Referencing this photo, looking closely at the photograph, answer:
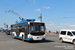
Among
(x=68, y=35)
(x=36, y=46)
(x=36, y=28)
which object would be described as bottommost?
(x=36, y=46)

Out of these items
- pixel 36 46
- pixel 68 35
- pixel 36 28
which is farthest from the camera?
pixel 36 28

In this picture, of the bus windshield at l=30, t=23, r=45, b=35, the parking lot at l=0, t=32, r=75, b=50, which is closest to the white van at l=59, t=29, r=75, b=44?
the parking lot at l=0, t=32, r=75, b=50

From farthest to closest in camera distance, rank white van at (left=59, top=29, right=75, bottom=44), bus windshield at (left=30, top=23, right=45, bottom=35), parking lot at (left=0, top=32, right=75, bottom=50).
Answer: bus windshield at (left=30, top=23, right=45, bottom=35)
white van at (left=59, top=29, right=75, bottom=44)
parking lot at (left=0, top=32, right=75, bottom=50)

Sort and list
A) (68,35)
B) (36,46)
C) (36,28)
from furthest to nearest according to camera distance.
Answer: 1. (36,28)
2. (68,35)
3. (36,46)

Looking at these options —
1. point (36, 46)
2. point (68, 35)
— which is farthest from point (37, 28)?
point (36, 46)

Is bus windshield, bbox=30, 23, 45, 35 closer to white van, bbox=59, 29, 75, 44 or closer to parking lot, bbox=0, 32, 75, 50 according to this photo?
parking lot, bbox=0, 32, 75, 50

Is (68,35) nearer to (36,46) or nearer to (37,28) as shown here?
(37,28)

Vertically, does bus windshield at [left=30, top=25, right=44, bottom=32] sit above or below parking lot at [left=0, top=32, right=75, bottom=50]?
above

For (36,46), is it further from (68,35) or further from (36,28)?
(68,35)

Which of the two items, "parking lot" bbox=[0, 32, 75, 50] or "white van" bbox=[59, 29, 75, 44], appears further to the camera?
"white van" bbox=[59, 29, 75, 44]

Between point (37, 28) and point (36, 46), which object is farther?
point (37, 28)

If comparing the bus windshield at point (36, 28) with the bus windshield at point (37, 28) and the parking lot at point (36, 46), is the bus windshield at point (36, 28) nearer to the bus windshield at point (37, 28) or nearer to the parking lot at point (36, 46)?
the bus windshield at point (37, 28)

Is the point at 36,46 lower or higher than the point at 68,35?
lower

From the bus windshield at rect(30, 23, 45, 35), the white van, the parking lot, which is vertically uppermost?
the bus windshield at rect(30, 23, 45, 35)
